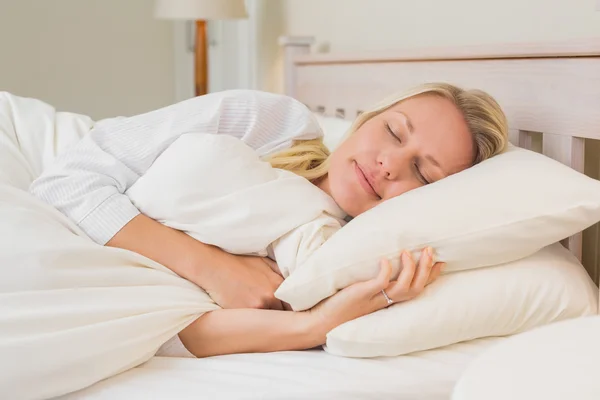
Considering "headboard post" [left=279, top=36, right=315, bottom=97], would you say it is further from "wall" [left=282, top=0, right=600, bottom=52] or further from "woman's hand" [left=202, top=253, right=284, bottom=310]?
"woman's hand" [left=202, top=253, right=284, bottom=310]

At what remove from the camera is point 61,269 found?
1033mm

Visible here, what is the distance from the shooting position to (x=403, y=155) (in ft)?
4.05

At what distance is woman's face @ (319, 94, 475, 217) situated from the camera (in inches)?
48.8

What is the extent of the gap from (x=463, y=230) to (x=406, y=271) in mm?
97

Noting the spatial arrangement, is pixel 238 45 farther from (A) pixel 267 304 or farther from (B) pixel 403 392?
(B) pixel 403 392

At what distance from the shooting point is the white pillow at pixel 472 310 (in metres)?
1.02

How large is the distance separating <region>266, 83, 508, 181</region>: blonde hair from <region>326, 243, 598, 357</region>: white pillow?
0.80ft

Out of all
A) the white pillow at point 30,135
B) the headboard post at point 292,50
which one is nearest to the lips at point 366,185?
the white pillow at point 30,135

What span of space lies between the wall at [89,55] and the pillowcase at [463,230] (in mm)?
2738

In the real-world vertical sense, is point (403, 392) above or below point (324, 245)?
below

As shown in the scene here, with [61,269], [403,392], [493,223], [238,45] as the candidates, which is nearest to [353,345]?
[403,392]

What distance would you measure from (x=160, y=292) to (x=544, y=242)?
530 mm

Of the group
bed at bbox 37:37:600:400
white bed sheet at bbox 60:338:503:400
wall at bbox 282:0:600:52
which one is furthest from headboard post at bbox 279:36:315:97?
white bed sheet at bbox 60:338:503:400

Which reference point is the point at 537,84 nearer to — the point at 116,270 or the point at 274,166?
the point at 274,166
